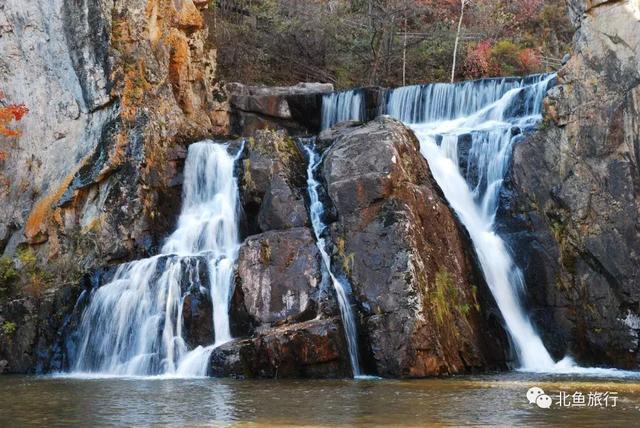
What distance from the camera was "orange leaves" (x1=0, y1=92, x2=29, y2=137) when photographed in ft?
68.2

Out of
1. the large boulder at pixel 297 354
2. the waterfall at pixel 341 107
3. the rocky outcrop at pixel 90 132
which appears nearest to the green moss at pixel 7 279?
the rocky outcrop at pixel 90 132

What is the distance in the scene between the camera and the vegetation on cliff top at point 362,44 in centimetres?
3130

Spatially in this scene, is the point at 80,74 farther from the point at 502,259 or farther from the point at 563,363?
the point at 563,363

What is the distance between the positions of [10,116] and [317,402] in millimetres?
14771

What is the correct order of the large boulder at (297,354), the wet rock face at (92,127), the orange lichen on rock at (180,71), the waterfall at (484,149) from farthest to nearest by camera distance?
1. the orange lichen on rock at (180,71)
2. the wet rock face at (92,127)
3. the waterfall at (484,149)
4. the large boulder at (297,354)

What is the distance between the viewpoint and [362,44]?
109 ft

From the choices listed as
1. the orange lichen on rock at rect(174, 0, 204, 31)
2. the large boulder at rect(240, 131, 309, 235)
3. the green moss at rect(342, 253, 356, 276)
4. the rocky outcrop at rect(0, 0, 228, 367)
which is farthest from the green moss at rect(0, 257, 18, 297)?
the orange lichen on rock at rect(174, 0, 204, 31)

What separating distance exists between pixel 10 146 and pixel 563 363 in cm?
1610

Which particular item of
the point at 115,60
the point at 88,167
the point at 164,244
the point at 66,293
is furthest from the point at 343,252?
the point at 115,60

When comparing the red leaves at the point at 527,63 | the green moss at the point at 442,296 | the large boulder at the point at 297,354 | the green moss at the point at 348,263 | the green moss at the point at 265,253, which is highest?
the red leaves at the point at 527,63

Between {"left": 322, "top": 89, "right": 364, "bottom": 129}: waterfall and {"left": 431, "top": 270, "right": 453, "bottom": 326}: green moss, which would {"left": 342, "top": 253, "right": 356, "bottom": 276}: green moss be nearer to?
{"left": 431, "top": 270, "right": 453, "bottom": 326}: green moss

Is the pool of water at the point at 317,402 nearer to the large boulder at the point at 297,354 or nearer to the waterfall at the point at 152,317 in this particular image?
the large boulder at the point at 297,354

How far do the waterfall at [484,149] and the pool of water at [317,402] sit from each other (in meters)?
3.03

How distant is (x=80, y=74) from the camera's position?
20.6m
